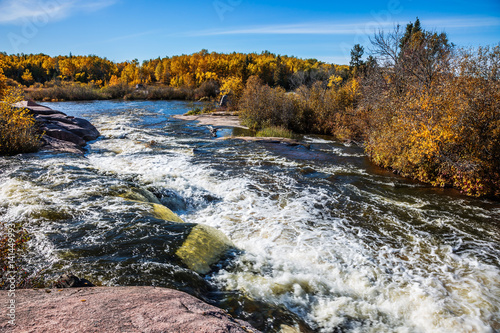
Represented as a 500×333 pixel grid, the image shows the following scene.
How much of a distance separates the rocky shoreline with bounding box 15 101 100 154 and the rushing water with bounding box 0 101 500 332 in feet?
6.51

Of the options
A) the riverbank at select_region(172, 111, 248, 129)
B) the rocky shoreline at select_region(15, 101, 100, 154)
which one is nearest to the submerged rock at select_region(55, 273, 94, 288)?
the rocky shoreline at select_region(15, 101, 100, 154)

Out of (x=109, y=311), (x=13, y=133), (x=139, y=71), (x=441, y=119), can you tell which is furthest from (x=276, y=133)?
(x=139, y=71)

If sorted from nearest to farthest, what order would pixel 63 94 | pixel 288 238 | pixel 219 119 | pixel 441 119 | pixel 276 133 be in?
pixel 288 238
pixel 441 119
pixel 276 133
pixel 219 119
pixel 63 94

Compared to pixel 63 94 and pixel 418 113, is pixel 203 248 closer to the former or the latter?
pixel 418 113

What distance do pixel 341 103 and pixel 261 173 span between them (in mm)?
13091

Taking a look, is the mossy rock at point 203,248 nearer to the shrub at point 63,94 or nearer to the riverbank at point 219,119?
the riverbank at point 219,119

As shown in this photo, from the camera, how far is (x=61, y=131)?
50.0 ft

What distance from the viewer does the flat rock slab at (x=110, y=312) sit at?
92.7 inches

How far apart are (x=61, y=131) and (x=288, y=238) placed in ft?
49.6

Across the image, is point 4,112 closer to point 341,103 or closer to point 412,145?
point 412,145

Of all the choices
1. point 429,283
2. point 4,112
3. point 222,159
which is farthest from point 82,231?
point 4,112

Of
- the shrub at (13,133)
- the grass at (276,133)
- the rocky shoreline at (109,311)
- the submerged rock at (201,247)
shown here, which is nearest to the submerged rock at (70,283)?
the rocky shoreline at (109,311)

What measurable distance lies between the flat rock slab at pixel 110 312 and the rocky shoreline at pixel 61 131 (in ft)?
39.8

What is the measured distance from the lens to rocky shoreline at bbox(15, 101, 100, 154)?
13482 millimetres
